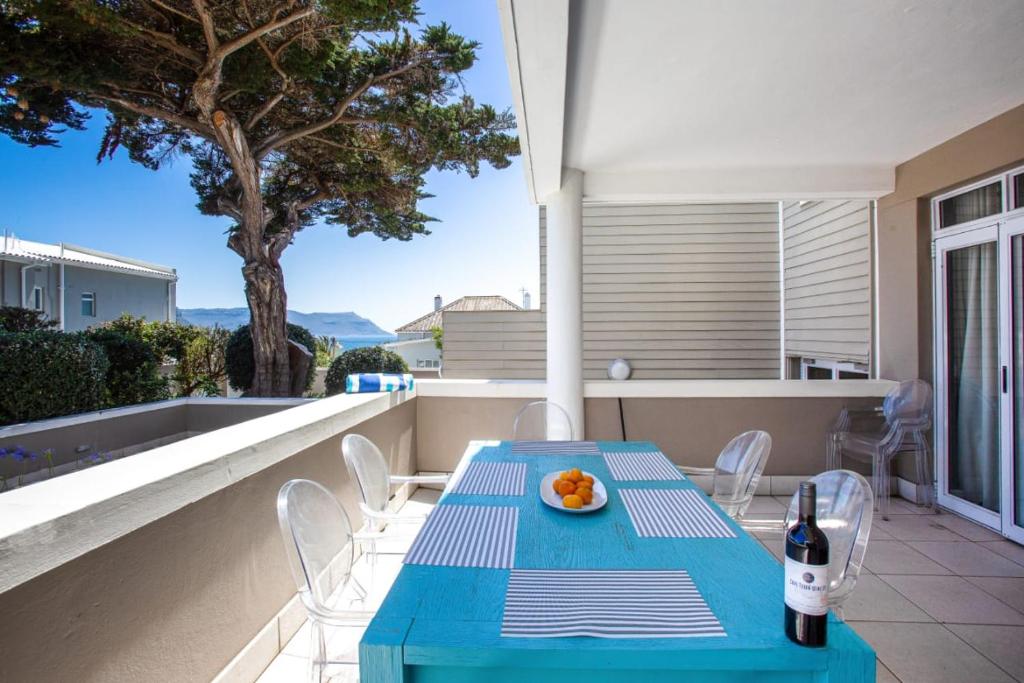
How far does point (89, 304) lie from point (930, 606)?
1617 cm

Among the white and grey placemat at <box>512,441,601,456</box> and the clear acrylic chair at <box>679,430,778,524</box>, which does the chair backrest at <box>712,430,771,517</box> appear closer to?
the clear acrylic chair at <box>679,430,778,524</box>

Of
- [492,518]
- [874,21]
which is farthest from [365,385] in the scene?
[874,21]

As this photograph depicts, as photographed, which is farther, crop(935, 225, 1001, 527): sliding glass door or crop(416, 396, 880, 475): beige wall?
crop(416, 396, 880, 475): beige wall

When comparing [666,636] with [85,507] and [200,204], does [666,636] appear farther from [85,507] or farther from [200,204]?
[200,204]

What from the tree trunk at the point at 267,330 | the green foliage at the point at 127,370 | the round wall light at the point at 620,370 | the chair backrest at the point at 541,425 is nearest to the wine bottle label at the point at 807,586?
the chair backrest at the point at 541,425

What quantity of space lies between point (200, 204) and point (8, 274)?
507cm

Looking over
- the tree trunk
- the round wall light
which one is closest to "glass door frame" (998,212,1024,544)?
the round wall light

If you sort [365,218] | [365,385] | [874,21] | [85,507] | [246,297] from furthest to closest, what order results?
[365,218] → [246,297] → [365,385] → [874,21] → [85,507]

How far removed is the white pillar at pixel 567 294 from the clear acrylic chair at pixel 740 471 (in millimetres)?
1526

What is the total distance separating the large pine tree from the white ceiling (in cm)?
322

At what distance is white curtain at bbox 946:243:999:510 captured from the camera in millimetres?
3303

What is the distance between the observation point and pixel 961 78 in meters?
2.61

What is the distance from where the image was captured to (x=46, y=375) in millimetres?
4688

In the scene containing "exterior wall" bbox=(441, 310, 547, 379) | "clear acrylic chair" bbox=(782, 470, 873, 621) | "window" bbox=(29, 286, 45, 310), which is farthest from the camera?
"window" bbox=(29, 286, 45, 310)
